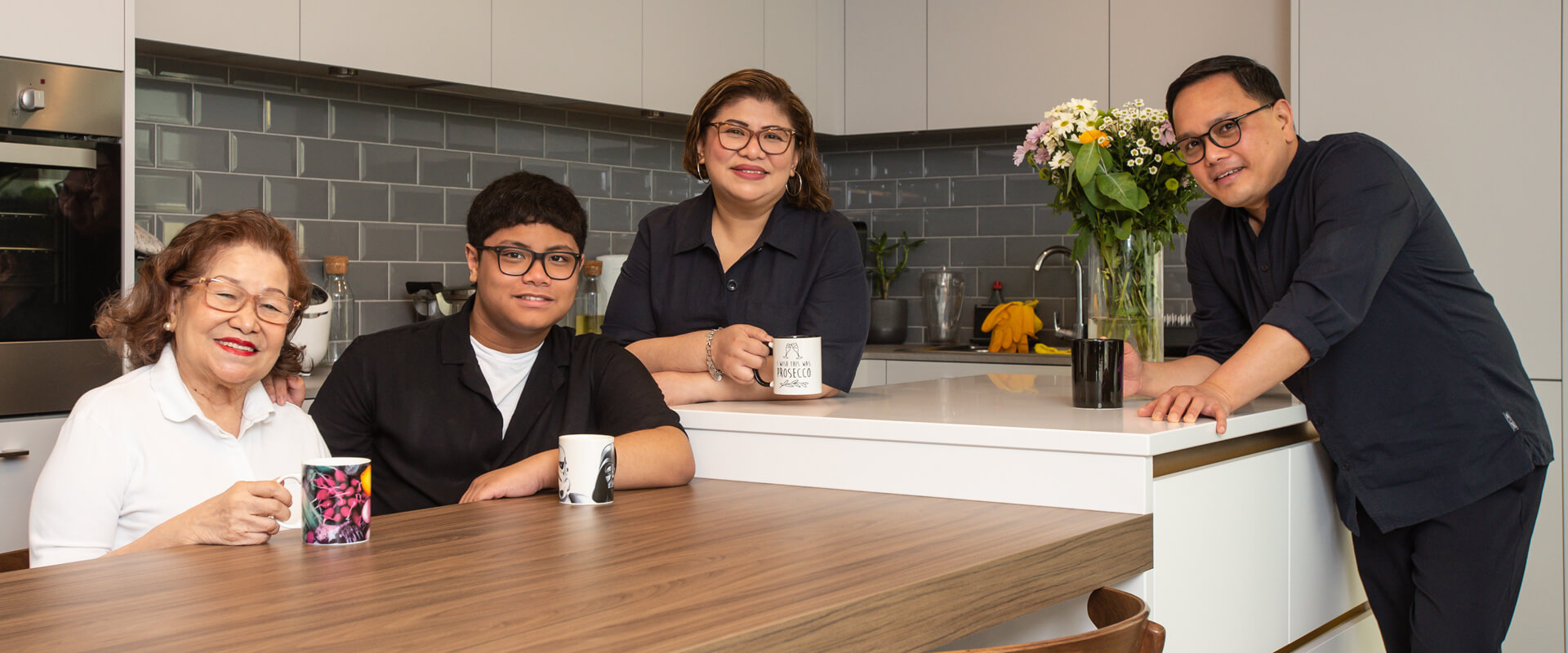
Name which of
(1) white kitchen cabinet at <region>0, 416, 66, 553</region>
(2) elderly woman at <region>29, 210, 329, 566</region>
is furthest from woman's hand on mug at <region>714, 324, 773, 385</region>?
(1) white kitchen cabinet at <region>0, 416, 66, 553</region>

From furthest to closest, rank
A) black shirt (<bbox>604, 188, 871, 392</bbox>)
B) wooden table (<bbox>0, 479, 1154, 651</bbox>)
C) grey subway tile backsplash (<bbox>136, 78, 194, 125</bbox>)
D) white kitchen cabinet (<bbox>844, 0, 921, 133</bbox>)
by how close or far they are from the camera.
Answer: white kitchen cabinet (<bbox>844, 0, 921, 133</bbox>) → grey subway tile backsplash (<bbox>136, 78, 194, 125</bbox>) → black shirt (<bbox>604, 188, 871, 392</bbox>) → wooden table (<bbox>0, 479, 1154, 651</bbox>)

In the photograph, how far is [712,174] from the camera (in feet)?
6.49

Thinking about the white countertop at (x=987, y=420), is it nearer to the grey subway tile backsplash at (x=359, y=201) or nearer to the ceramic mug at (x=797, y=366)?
the ceramic mug at (x=797, y=366)

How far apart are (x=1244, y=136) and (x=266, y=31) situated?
7.22 feet

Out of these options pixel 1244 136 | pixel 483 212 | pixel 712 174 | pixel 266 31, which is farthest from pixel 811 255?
pixel 266 31

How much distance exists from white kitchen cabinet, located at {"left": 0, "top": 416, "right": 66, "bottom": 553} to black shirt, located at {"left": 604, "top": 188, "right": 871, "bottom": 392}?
1.18m

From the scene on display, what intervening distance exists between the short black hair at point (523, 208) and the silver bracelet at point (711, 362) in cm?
25

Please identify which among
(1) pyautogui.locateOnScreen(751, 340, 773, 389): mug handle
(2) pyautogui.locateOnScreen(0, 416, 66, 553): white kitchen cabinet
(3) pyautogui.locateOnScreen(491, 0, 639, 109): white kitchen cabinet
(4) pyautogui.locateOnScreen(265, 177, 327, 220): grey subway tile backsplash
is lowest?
(2) pyautogui.locateOnScreen(0, 416, 66, 553): white kitchen cabinet

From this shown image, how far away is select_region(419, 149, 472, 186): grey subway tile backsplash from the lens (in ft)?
11.7

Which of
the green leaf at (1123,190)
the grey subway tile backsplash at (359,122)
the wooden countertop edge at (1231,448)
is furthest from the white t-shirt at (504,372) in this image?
the grey subway tile backsplash at (359,122)

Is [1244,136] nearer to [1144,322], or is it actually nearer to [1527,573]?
[1144,322]

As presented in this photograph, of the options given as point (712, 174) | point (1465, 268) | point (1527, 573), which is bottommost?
point (1527, 573)

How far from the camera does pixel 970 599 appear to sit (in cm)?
116

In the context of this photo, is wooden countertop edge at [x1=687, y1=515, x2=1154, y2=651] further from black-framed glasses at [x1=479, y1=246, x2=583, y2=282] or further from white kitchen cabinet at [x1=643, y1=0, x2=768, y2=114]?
white kitchen cabinet at [x1=643, y1=0, x2=768, y2=114]
